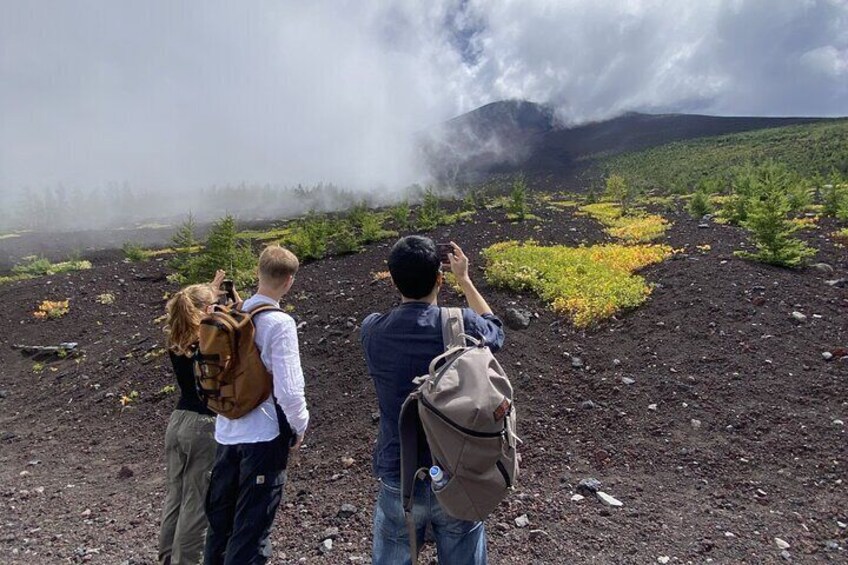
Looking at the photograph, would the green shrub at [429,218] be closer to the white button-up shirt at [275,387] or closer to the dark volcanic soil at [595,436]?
the dark volcanic soil at [595,436]

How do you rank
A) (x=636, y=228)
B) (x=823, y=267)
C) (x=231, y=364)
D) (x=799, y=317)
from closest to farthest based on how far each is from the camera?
(x=231, y=364), (x=799, y=317), (x=823, y=267), (x=636, y=228)

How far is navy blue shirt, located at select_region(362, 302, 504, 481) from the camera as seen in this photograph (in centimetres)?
242

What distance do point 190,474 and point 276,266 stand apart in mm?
1646

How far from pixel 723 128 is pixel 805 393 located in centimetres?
15773

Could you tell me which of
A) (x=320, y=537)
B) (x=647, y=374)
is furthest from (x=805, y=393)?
(x=320, y=537)

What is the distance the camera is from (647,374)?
20.2ft

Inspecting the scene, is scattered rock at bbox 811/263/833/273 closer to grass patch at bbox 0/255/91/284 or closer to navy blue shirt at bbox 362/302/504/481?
navy blue shirt at bbox 362/302/504/481

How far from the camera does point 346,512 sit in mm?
4566

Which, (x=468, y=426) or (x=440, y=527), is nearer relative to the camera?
(x=468, y=426)

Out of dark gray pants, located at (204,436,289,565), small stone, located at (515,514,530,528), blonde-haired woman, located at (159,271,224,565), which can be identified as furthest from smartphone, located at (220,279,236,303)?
small stone, located at (515,514,530,528)

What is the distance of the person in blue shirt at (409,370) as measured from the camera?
239 cm

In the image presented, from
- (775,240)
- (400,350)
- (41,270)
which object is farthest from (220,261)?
(41,270)

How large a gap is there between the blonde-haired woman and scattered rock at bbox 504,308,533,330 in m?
5.01

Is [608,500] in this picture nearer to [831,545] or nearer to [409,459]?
[831,545]
